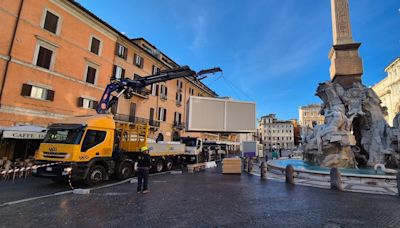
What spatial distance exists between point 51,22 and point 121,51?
776cm

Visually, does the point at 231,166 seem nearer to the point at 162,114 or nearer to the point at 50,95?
the point at 50,95

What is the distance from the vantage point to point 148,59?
93.7ft

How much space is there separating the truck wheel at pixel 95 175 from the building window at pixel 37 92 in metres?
11.7

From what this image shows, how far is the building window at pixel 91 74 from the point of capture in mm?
20225

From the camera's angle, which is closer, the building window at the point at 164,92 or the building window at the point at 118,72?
the building window at the point at 118,72

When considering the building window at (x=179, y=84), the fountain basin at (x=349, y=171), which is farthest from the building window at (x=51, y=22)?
the fountain basin at (x=349, y=171)

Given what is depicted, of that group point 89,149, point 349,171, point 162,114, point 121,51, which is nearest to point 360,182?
point 349,171

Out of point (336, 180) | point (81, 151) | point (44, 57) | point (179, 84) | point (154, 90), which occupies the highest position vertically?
point (179, 84)

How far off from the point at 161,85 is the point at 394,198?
93.2 feet

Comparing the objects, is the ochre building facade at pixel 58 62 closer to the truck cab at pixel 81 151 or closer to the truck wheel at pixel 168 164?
the truck cab at pixel 81 151

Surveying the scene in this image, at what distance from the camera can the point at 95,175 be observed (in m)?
8.91

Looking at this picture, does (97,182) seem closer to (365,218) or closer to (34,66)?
(365,218)

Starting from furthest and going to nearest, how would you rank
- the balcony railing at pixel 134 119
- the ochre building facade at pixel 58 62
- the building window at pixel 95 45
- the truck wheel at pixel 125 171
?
the balcony railing at pixel 134 119, the building window at pixel 95 45, the ochre building facade at pixel 58 62, the truck wheel at pixel 125 171

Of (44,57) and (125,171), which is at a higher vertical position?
(44,57)
